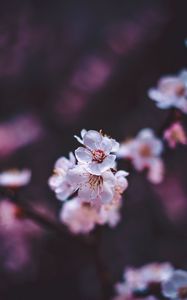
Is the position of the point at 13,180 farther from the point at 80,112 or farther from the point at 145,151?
the point at 80,112

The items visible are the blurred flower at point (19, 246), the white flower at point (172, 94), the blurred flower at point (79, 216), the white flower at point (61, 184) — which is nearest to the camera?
the white flower at point (61, 184)

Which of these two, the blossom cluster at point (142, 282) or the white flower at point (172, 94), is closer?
the white flower at point (172, 94)

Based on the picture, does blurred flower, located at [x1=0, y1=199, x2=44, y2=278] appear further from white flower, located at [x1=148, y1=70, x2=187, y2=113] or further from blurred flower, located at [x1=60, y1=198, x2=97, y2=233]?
white flower, located at [x1=148, y1=70, x2=187, y2=113]

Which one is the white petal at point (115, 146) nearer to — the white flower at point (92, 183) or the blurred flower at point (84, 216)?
the white flower at point (92, 183)

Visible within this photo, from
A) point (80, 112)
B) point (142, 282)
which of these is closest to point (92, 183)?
point (142, 282)

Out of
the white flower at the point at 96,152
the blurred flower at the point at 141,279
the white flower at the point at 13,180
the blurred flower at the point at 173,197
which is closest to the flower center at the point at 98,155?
the white flower at the point at 96,152

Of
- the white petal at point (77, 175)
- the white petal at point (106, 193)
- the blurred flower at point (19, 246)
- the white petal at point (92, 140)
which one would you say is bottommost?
the white petal at point (106, 193)

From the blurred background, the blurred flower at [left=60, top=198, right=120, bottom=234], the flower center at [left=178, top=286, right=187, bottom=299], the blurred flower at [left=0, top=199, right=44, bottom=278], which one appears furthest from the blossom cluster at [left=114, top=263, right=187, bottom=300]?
the blurred flower at [left=0, top=199, right=44, bottom=278]
